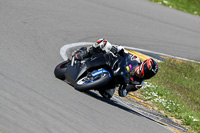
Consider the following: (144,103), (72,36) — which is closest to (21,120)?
(144,103)

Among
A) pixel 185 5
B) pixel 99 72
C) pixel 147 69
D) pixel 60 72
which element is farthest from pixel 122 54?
pixel 185 5

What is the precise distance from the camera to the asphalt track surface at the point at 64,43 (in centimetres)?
639

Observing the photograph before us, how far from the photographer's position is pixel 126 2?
19250mm

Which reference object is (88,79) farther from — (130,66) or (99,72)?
(130,66)

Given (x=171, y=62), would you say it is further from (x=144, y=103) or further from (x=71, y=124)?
(x=71, y=124)

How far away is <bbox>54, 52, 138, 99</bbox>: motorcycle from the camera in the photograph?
8.17 m

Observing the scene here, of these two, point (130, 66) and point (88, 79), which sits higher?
point (130, 66)

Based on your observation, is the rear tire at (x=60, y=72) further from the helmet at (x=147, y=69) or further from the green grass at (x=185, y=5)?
the green grass at (x=185, y=5)

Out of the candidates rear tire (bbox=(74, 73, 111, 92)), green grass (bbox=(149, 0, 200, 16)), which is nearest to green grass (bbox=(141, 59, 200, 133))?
rear tire (bbox=(74, 73, 111, 92))

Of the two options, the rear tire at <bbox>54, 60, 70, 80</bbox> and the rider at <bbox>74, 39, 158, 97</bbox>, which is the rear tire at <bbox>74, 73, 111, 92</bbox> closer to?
the rider at <bbox>74, 39, 158, 97</bbox>

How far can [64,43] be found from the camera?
41.8 ft

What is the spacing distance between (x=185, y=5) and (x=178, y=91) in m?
11.1

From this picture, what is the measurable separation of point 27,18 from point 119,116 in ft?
22.7

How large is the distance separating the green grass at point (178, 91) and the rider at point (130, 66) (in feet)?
5.67
